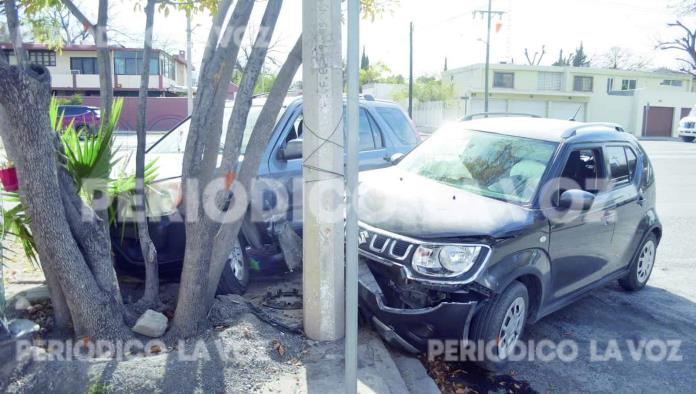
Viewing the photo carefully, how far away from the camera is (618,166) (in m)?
5.41

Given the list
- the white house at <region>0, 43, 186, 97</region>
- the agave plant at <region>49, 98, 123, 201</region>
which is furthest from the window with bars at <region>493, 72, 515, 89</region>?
the agave plant at <region>49, 98, 123, 201</region>

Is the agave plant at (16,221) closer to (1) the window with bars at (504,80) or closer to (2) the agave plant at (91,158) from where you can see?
(2) the agave plant at (91,158)

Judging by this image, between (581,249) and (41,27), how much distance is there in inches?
218

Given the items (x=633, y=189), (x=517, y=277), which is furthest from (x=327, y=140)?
(x=633, y=189)

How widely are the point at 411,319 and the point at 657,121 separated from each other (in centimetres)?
4775

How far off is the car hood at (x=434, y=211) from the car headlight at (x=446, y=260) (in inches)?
3.7

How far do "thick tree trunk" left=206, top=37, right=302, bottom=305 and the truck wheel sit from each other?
82cm

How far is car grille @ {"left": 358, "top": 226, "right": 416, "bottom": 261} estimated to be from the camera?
155 inches

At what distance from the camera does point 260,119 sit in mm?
3879

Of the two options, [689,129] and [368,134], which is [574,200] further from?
[689,129]

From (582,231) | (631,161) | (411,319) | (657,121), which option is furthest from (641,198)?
(657,121)

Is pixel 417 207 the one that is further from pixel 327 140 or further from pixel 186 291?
pixel 186 291

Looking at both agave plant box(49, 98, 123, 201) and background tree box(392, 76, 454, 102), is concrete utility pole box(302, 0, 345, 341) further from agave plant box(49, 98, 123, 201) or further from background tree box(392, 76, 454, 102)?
background tree box(392, 76, 454, 102)

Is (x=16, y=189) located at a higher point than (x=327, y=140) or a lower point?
lower
